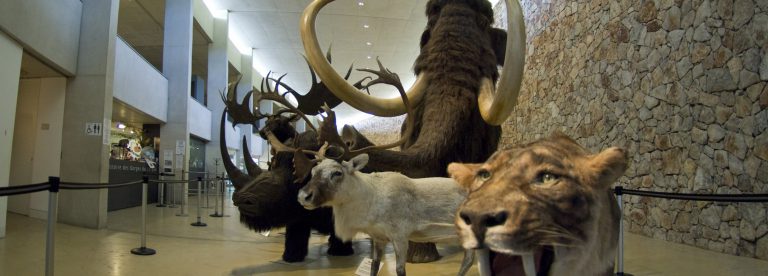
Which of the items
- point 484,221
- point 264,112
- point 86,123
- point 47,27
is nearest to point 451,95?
point 484,221

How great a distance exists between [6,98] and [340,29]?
773 cm

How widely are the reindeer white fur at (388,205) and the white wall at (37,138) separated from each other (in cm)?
639

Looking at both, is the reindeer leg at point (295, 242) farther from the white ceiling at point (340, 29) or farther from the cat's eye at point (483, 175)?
the white ceiling at point (340, 29)

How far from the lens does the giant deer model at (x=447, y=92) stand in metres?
2.57

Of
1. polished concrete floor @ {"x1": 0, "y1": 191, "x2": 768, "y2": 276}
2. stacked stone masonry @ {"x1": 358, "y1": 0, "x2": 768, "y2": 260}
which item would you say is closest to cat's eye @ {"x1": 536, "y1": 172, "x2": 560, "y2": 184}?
polished concrete floor @ {"x1": 0, "y1": 191, "x2": 768, "y2": 276}

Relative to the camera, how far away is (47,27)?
20.5 feet

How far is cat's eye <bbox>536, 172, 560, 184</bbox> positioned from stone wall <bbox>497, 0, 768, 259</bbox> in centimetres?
390

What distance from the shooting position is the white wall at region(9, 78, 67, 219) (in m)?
7.07

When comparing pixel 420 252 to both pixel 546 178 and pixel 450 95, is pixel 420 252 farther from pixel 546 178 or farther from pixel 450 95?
pixel 546 178

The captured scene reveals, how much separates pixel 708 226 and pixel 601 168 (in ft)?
14.4

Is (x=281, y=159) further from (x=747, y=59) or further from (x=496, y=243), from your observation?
(x=747, y=59)

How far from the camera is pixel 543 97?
7934 millimetres

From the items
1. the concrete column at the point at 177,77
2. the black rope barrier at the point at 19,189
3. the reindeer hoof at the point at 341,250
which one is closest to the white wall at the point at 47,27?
the black rope barrier at the point at 19,189

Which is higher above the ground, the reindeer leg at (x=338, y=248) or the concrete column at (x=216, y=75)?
the concrete column at (x=216, y=75)
